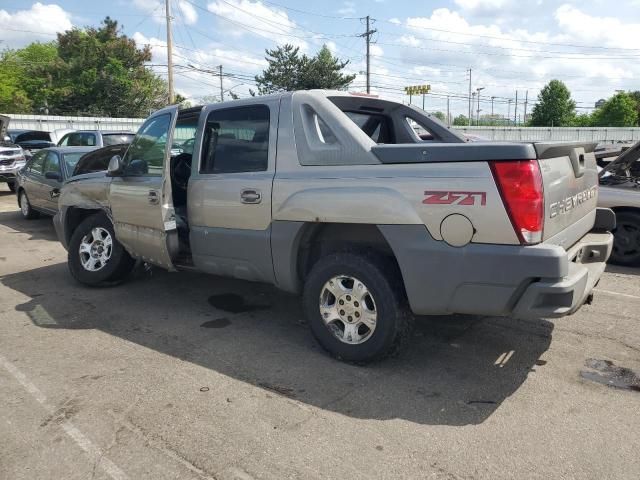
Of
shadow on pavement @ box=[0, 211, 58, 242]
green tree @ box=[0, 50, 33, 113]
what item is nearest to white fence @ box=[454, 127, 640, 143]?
green tree @ box=[0, 50, 33, 113]

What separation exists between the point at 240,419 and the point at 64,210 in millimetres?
4408

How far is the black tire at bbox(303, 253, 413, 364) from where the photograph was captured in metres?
3.64

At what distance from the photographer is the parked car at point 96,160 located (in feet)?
29.7

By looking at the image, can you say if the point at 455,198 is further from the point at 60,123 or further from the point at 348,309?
the point at 60,123

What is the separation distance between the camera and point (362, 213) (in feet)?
12.0

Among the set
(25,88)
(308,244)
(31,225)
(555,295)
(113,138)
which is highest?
(25,88)

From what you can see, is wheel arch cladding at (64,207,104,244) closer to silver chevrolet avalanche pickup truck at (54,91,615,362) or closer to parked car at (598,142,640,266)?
silver chevrolet avalanche pickup truck at (54,91,615,362)

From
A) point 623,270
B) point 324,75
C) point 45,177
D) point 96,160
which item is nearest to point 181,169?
point 96,160

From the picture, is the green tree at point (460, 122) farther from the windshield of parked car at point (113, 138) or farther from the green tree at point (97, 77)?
the windshield of parked car at point (113, 138)

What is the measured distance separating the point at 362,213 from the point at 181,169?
2652 millimetres

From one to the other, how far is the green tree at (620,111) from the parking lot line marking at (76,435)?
72.5 m

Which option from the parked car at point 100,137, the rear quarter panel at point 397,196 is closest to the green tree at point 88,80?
the parked car at point 100,137

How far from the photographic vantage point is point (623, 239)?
692 centimetres

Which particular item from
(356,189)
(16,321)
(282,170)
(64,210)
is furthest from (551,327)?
(64,210)
